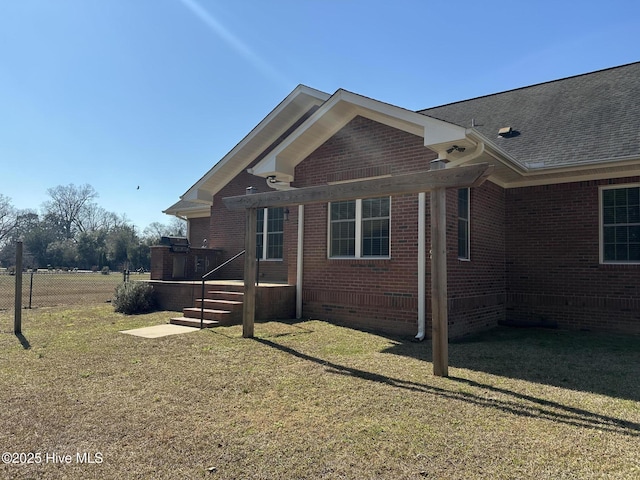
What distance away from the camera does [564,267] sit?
912 cm

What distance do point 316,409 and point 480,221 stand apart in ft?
20.7

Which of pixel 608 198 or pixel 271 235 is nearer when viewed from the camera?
pixel 608 198

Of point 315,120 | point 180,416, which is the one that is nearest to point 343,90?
point 315,120

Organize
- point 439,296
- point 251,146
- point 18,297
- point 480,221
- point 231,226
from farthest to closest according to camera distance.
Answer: point 231,226 → point 251,146 → point 480,221 → point 18,297 → point 439,296

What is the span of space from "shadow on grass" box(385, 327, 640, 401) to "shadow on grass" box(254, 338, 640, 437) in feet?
2.50

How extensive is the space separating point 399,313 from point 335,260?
1.79 m

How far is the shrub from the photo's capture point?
35.1 feet

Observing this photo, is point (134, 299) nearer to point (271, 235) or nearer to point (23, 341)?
point (23, 341)

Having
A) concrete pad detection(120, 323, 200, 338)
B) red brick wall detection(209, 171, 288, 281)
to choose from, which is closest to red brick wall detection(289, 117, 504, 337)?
concrete pad detection(120, 323, 200, 338)

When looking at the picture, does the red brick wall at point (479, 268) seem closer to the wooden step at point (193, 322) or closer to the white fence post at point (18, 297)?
the wooden step at point (193, 322)

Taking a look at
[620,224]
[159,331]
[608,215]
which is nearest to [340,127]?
[159,331]

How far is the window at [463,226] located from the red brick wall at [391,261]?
0.17 m

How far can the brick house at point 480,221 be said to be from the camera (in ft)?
26.0

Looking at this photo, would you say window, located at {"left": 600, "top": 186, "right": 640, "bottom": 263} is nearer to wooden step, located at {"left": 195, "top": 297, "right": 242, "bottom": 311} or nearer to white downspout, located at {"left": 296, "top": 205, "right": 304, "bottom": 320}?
white downspout, located at {"left": 296, "top": 205, "right": 304, "bottom": 320}
